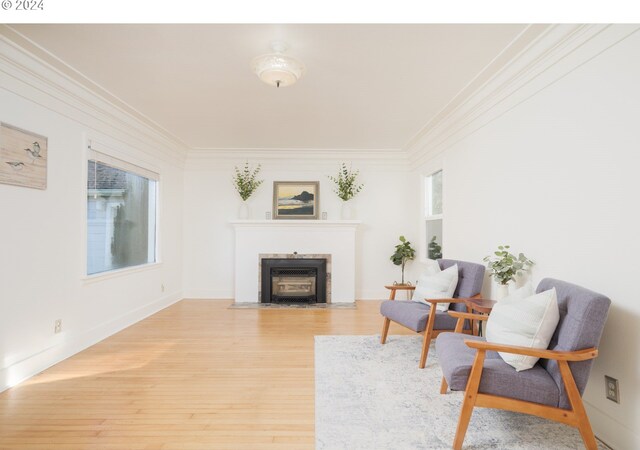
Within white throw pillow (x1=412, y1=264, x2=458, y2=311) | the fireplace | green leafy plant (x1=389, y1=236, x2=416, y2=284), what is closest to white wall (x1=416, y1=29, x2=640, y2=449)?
white throw pillow (x1=412, y1=264, x2=458, y2=311)

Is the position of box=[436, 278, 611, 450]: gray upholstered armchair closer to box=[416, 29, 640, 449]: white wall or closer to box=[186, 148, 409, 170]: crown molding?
box=[416, 29, 640, 449]: white wall

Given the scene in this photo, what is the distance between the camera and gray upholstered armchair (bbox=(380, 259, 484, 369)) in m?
3.05

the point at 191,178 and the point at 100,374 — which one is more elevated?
the point at 191,178

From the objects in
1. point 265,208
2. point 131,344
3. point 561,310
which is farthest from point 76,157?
point 561,310

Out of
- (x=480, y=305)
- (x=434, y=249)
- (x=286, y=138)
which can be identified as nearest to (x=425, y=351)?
(x=480, y=305)

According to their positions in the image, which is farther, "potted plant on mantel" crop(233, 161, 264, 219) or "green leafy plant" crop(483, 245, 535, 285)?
"potted plant on mantel" crop(233, 161, 264, 219)

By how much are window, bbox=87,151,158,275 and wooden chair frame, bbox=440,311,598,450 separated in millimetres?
3766

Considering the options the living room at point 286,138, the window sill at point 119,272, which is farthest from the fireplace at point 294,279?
the window sill at point 119,272

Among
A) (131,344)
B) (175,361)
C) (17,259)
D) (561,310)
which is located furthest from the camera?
(131,344)

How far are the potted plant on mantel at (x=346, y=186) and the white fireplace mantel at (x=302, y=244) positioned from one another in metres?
0.35

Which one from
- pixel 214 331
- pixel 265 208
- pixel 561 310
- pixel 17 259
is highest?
pixel 265 208
